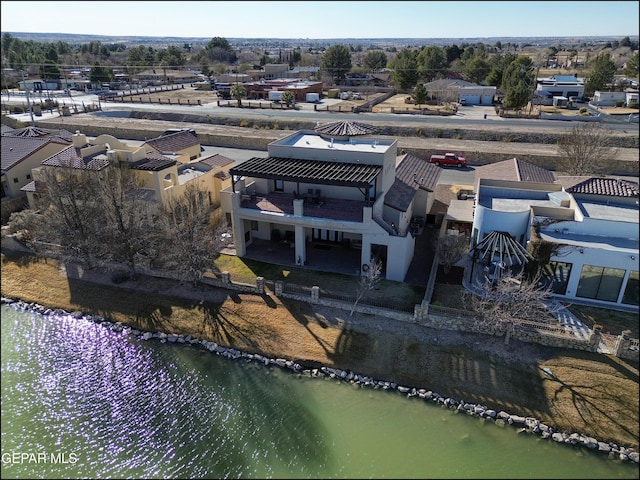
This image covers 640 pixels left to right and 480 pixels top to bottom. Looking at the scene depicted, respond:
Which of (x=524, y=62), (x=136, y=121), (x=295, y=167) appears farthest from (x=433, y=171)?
(x=524, y=62)

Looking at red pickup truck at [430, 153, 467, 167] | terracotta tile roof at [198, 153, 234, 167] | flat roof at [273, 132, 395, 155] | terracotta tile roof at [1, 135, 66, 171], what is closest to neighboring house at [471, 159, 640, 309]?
flat roof at [273, 132, 395, 155]

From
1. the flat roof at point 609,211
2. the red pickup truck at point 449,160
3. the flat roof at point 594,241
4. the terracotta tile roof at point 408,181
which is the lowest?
the red pickup truck at point 449,160

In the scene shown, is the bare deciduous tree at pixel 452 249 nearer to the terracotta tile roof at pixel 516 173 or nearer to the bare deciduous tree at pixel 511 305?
the bare deciduous tree at pixel 511 305

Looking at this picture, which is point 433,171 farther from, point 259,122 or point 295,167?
point 259,122

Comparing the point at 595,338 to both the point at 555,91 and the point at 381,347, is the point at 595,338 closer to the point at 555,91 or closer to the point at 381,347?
the point at 381,347

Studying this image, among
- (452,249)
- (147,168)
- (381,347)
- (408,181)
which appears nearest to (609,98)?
(408,181)

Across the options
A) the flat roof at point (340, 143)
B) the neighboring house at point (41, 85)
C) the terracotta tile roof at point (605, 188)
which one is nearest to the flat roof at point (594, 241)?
the terracotta tile roof at point (605, 188)

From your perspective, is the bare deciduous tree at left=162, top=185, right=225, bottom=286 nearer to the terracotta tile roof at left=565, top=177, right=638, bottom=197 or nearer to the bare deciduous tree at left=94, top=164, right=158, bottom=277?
the bare deciduous tree at left=94, top=164, right=158, bottom=277
